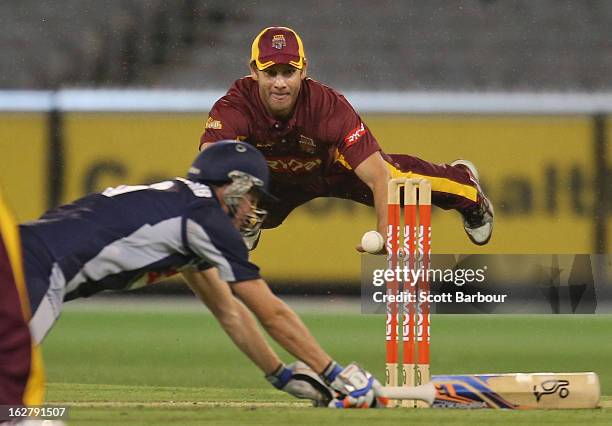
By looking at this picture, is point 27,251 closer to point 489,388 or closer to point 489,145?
point 489,388

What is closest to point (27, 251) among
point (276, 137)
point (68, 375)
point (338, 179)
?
point (276, 137)

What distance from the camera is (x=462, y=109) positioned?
423 inches

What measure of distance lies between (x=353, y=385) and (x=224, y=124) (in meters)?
1.86

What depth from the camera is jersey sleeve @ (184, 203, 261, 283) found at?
3.69 m

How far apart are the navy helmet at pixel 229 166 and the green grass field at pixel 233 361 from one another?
2.45ft

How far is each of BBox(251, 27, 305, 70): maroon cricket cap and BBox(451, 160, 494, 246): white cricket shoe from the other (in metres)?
1.42

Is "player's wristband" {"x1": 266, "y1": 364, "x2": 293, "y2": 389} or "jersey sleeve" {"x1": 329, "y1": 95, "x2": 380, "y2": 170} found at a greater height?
"jersey sleeve" {"x1": 329, "y1": 95, "x2": 380, "y2": 170}

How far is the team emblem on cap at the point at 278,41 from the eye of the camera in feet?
18.5

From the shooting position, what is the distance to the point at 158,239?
366 cm

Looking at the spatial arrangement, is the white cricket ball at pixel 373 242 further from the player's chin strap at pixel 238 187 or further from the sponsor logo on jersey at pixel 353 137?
the player's chin strap at pixel 238 187

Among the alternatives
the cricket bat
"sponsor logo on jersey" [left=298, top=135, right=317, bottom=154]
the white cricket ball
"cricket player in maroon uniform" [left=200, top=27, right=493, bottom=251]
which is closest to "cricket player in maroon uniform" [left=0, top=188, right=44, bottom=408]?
the cricket bat

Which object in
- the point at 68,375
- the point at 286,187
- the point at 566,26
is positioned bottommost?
the point at 68,375

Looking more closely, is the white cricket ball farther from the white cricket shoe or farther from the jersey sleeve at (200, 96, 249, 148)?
the white cricket shoe

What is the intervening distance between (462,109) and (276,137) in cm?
505
